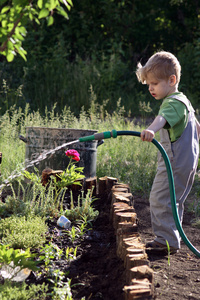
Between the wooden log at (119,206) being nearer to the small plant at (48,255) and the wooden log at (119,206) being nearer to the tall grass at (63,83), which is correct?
the small plant at (48,255)

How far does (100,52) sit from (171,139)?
8686mm

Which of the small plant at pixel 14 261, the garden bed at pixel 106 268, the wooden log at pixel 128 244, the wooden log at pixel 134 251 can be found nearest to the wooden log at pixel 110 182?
the garden bed at pixel 106 268

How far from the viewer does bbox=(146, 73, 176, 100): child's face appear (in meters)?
2.82

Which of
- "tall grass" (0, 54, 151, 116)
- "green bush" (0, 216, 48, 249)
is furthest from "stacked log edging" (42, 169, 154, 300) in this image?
"tall grass" (0, 54, 151, 116)

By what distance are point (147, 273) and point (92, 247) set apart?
0.81 meters

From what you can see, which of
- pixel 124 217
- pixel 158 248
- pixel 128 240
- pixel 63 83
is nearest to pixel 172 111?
pixel 124 217

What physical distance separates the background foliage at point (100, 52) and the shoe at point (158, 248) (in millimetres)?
5738

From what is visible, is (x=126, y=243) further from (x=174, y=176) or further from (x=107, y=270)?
(x=174, y=176)

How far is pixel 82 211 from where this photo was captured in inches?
121

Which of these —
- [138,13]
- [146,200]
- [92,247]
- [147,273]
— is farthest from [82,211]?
[138,13]

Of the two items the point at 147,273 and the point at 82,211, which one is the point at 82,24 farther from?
the point at 147,273

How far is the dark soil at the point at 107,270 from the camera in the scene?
2148 mm

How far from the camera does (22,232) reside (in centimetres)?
252

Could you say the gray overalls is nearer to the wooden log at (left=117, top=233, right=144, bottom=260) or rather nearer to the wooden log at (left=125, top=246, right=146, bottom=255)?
the wooden log at (left=117, top=233, right=144, bottom=260)
